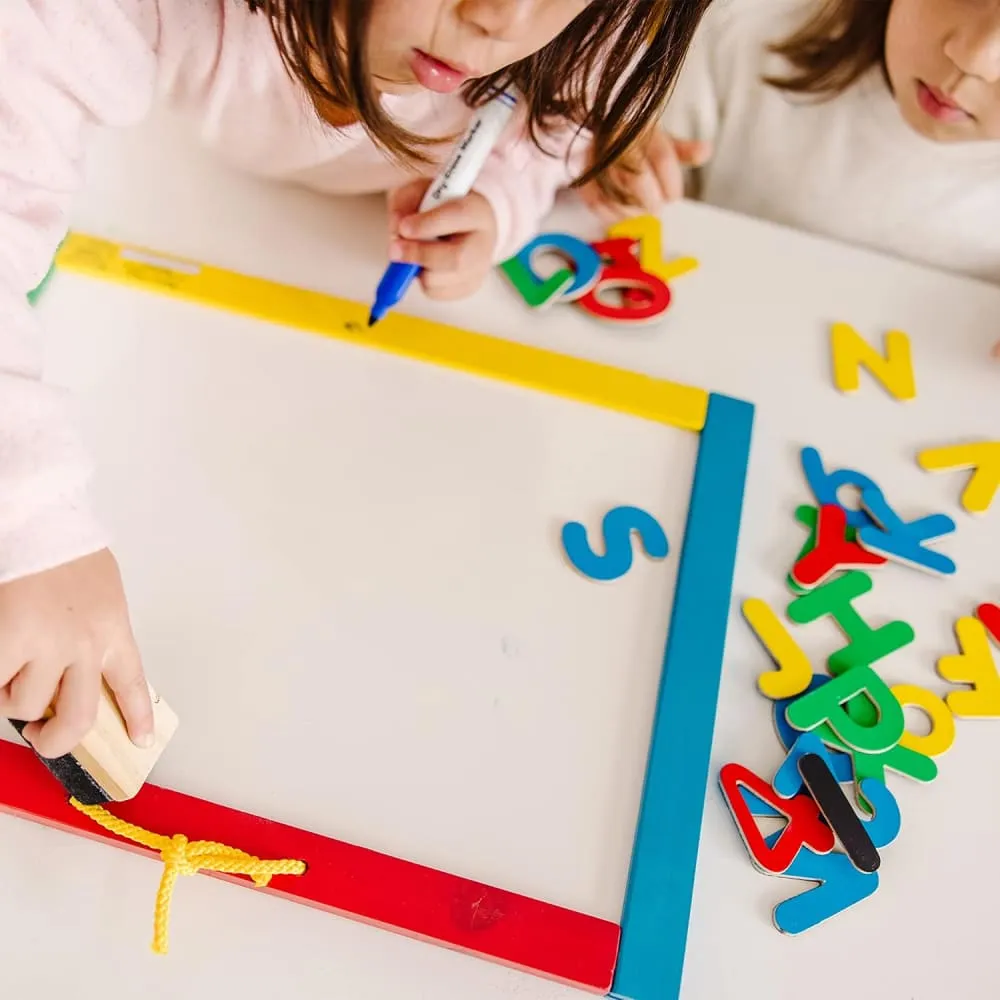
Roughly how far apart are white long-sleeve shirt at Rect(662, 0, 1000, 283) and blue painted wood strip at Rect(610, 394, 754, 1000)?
1.04 ft

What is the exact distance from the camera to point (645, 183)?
26.4 inches

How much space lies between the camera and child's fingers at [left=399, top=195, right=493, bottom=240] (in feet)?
1.90

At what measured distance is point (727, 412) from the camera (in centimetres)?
59

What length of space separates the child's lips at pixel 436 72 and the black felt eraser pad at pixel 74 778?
1.06 ft

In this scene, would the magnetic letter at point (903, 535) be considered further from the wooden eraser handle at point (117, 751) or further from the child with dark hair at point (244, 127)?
the wooden eraser handle at point (117, 751)

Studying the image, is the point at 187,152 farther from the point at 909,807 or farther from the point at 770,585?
the point at 909,807

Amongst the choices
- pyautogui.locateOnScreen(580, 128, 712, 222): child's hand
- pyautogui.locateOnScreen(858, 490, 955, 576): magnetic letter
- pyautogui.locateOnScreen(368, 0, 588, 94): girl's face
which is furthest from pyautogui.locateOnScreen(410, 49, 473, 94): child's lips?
pyautogui.locateOnScreen(858, 490, 955, 576): magnetic letter

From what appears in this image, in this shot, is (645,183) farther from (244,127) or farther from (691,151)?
(244,127)

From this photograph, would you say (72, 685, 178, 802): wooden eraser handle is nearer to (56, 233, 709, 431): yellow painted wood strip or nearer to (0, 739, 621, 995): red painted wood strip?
(0, 739, 621, 995): red painted wood strip

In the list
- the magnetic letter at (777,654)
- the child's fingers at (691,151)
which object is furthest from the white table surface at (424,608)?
the child's fingers at (691,151)

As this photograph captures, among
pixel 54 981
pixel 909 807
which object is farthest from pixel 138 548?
pixel 909 807

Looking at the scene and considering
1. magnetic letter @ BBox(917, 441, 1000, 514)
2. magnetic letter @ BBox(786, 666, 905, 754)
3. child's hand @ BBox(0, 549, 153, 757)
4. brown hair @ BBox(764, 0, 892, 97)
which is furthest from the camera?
brown hair @ BBox(764, 0, 892, 97)

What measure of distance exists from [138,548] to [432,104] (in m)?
0.32

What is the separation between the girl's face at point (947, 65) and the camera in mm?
620
